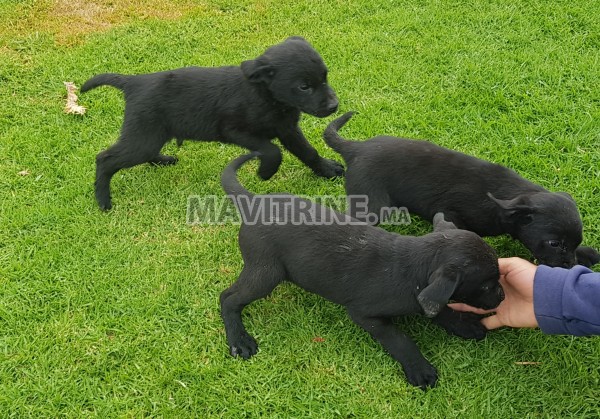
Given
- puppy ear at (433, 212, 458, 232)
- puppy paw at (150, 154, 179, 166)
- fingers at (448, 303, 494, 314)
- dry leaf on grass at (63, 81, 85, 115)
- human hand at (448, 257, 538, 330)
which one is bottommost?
puppy paw at (150, 154, 179, 166)

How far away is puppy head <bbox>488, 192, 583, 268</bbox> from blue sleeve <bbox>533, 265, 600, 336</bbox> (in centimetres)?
49

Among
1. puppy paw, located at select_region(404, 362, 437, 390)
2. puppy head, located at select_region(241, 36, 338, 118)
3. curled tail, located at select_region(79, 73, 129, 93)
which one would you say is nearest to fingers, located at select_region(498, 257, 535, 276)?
puppy paw, located at select_region(404, 362, 437, 390)

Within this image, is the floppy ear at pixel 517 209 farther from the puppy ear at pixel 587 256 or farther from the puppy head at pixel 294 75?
the puppy head at pixel 294 75

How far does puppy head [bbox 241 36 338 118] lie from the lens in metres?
4.48

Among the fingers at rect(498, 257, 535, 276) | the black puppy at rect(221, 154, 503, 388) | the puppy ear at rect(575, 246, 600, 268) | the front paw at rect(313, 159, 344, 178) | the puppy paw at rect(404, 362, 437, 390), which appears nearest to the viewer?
the black puppy at rect(221, 154, 503, 388)

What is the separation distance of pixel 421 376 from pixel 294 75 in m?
2.49

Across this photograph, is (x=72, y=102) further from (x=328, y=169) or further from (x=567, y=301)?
(x=567, y=301)

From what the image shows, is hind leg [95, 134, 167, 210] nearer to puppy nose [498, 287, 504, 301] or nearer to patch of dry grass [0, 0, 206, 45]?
patch of dry grass [0, 0, 206, 45]

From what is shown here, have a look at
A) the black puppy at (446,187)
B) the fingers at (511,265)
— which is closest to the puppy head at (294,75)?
the black puppy at (446,187)

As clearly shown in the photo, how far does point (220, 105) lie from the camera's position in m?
4.63

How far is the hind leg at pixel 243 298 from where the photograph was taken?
A: 3.61 metres

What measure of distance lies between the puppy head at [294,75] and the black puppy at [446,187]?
50 cm

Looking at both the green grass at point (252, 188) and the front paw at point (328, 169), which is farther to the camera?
the front paw at point (328, 169)

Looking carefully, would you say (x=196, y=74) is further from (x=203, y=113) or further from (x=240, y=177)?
(x=240, y=177)
